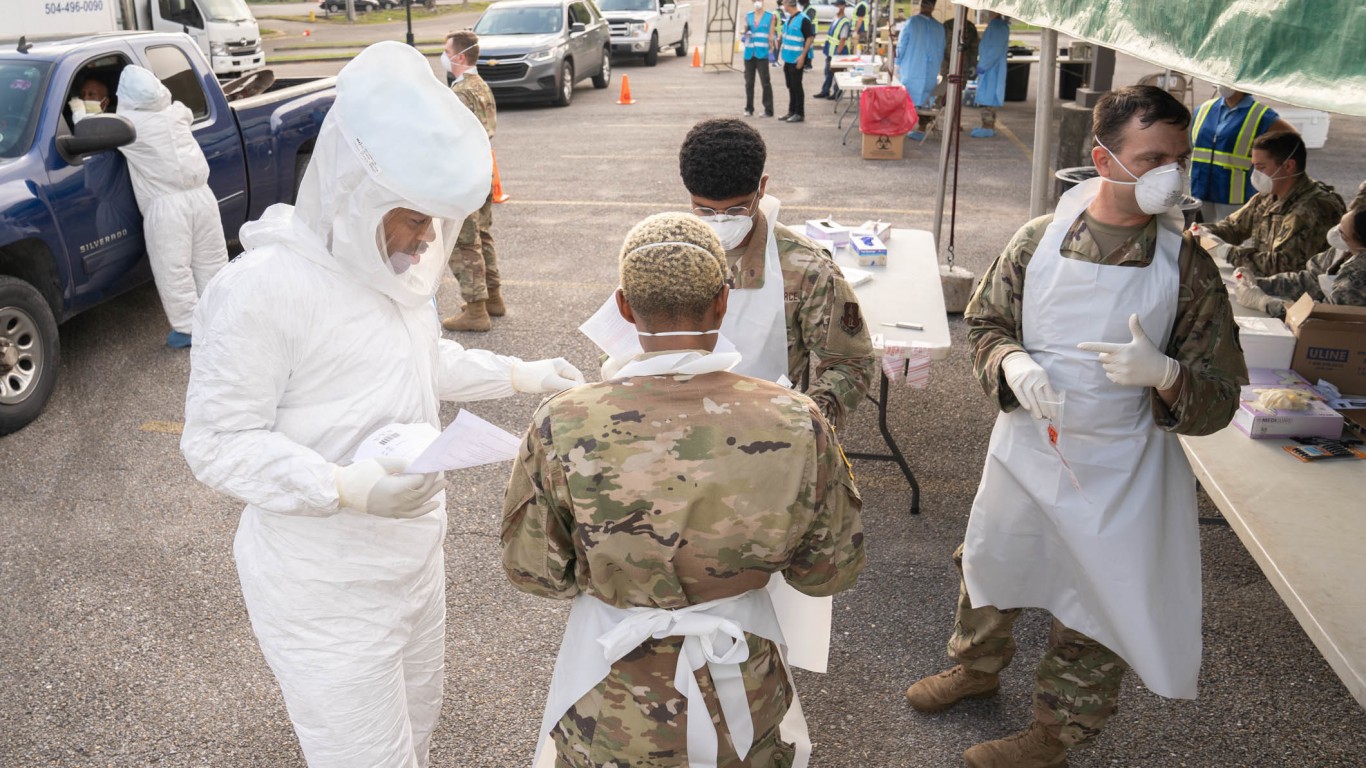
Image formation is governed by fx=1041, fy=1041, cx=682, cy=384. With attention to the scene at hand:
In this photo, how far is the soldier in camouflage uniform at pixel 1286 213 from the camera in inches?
235

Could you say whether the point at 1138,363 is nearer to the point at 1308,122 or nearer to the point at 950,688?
the point at 950,688

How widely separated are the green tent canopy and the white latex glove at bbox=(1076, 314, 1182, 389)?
0.72m

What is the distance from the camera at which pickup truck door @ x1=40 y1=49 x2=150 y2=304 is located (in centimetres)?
625

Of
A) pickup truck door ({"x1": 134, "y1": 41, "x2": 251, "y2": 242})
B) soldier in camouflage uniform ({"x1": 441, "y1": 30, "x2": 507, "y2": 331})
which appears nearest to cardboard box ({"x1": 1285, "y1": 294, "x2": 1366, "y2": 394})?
soldier in camouflage uniform ({"x1": 441, "y1": 30, "x2": 507, "y2": 331})

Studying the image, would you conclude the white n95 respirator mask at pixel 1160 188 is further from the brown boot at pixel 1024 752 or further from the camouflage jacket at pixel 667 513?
the brown boot at pixel 1024 752

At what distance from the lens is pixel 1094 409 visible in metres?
2.99

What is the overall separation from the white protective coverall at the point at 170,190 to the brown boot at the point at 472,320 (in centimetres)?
168

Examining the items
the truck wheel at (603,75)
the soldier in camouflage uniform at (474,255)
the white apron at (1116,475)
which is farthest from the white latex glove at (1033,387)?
the truck wheel at (603,75)

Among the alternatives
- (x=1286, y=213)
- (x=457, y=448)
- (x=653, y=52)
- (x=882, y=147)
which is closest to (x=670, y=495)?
(x=457, y=448)

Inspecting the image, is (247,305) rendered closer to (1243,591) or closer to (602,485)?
(602,485)

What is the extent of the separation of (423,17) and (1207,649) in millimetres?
39612

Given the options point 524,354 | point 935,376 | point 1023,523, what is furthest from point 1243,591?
point 524,354

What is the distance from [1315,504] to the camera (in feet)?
11.6

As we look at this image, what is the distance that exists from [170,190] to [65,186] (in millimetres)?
655
